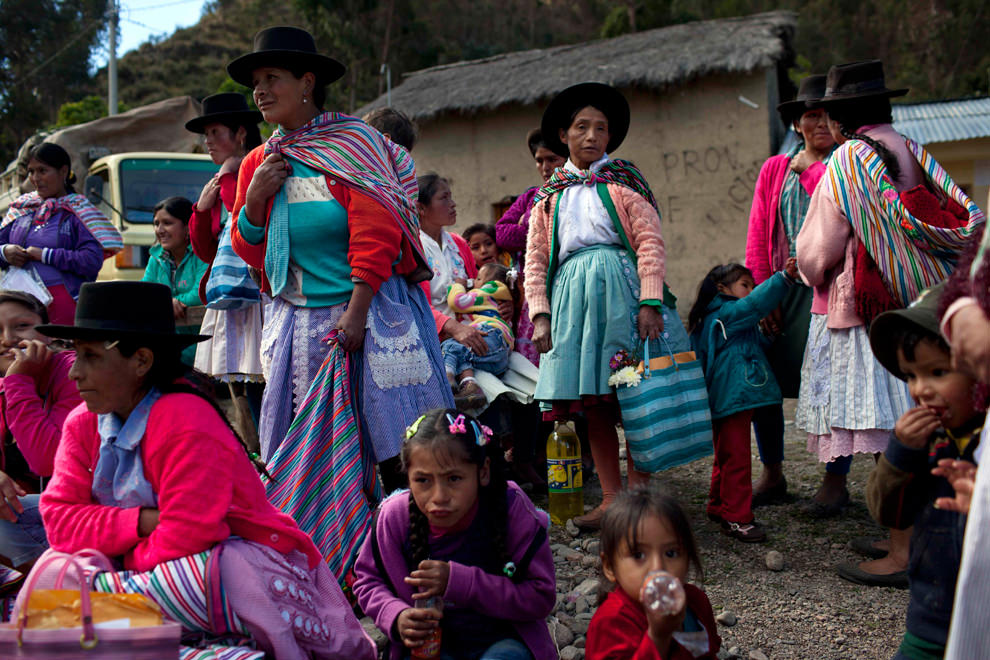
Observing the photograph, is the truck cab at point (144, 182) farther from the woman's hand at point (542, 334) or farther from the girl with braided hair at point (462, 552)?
the girl with braided hair at point (462, 552)

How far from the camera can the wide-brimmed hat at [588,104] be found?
431 cm

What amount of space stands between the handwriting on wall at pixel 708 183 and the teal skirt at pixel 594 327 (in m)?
8.56

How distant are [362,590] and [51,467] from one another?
1336 millimetres

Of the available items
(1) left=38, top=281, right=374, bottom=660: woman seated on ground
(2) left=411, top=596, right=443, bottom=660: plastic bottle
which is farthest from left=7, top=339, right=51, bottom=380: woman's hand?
(2) left=411, top=596, right=443, bottom=660: plastic bottle

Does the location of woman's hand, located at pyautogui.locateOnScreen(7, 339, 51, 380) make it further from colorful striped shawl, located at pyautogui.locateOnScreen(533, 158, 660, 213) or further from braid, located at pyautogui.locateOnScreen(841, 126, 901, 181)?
braid, located at pyautogui.locateOnScreen(841, 126, 901, 181)

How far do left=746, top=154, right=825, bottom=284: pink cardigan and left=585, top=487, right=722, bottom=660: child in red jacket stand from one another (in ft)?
9.13

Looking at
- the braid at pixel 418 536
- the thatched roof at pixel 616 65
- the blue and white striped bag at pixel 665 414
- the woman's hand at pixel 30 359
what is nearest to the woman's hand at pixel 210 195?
the woman's hand at pixel 30 359

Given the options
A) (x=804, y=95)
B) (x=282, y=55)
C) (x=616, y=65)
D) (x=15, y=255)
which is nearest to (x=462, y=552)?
(x=282, y=55)

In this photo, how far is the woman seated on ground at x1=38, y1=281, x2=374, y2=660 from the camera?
2357 mm

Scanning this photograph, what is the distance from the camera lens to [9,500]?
9.52ft

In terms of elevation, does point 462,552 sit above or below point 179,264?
below

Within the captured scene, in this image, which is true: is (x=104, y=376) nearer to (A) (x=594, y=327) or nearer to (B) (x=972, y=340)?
(B) (x=972, y=340)

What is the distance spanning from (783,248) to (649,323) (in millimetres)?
1194

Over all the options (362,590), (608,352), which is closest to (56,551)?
(362,590)
